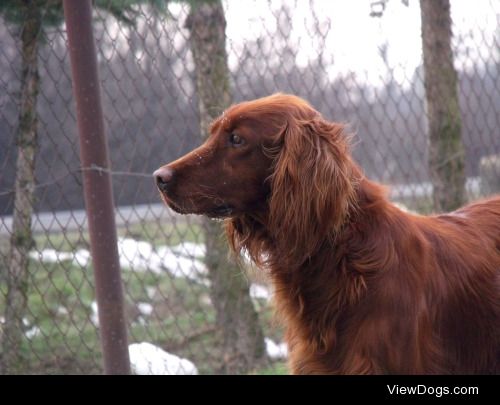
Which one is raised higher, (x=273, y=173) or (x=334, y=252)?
(x=273, y=173)

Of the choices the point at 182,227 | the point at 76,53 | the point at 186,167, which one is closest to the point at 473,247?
the point at 186,167

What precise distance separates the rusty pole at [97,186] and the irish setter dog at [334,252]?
848 mm

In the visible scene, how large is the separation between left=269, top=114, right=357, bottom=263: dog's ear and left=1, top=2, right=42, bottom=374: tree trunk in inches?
88.0

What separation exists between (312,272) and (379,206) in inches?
15.3

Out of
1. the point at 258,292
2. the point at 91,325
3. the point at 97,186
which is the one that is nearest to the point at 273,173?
the point at 97,186

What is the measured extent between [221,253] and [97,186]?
1.93 metres

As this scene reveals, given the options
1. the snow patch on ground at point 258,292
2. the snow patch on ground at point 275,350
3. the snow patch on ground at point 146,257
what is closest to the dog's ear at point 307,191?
the snow patch on ground at point 146,257

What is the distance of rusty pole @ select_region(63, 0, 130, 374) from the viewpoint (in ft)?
13.0

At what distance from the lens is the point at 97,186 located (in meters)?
4.05

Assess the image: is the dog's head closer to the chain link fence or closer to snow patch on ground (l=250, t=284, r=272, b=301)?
the chain link fence

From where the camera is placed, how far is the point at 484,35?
6.39 m
